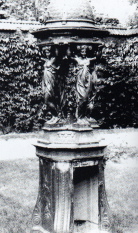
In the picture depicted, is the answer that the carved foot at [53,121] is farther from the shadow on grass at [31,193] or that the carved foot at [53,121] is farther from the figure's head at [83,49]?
the shadow on grass at [31,193]

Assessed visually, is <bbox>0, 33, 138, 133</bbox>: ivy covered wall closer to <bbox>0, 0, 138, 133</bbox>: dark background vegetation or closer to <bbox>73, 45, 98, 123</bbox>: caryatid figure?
<bbox>0, 0, 138, 133</bbox>: dark background vegetation

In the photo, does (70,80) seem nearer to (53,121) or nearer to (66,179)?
(53,121)

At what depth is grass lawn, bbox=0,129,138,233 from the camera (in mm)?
6110

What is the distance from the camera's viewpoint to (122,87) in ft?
50.2

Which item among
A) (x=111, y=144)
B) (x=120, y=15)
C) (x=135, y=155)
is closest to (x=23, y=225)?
(x=135, y=155)

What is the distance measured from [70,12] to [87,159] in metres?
1.54

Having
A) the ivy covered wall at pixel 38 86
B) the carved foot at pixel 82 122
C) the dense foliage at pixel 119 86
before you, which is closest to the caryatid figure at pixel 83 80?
the carved foot at pixel 82 122

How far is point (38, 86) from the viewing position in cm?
1431

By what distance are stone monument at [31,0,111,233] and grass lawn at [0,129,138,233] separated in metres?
1.18

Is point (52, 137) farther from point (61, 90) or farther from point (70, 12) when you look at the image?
point (70, 12)

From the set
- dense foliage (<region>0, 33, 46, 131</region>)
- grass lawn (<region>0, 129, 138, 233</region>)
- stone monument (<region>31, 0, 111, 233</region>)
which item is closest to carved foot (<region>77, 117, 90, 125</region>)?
stone monument (<region>31, 0, 111, 233</region>)

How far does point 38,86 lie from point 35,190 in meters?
6.79

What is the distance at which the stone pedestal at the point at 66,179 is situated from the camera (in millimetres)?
4602

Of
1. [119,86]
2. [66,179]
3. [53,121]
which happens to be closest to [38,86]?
[119,86]
